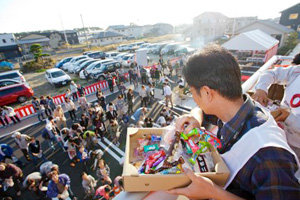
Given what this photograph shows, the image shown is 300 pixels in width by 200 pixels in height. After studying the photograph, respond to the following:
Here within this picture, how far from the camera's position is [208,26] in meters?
42.3

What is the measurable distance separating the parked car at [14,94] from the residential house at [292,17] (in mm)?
50381

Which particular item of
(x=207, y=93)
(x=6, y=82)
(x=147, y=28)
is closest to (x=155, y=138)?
(x=207, y=93)

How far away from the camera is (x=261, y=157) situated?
0.88 metres

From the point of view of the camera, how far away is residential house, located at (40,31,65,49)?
180 feet

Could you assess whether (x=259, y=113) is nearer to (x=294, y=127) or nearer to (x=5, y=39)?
(x=294, y=127)

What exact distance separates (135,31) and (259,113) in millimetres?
78115

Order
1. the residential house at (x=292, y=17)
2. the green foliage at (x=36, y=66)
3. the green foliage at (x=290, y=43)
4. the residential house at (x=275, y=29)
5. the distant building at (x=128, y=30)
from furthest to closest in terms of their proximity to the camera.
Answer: the distant building at (x=128, y=30)
the residential house at (x=292, y=17)
the green foliage at (x=36, y=66)
the residential house at (x=275, y=29)
the green foliage at (x=290, y=43)

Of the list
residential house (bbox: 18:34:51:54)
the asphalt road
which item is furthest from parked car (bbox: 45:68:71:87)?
residential house (bbox: 18:34:51:54)

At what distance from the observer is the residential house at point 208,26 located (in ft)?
137

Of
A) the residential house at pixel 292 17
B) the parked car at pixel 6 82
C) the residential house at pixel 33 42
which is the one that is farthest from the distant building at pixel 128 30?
the parked car at pixel 6 82

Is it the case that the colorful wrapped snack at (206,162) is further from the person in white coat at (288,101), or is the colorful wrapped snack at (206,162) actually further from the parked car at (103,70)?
the parked car at (103,70)

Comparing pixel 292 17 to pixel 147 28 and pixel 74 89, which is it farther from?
pixel 147 28

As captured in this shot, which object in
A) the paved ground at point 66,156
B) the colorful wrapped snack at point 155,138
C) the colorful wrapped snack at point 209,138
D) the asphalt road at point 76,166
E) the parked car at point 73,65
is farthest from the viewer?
the parked car at point 73,65

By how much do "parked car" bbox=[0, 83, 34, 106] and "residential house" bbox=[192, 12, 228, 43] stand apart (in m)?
40.0
